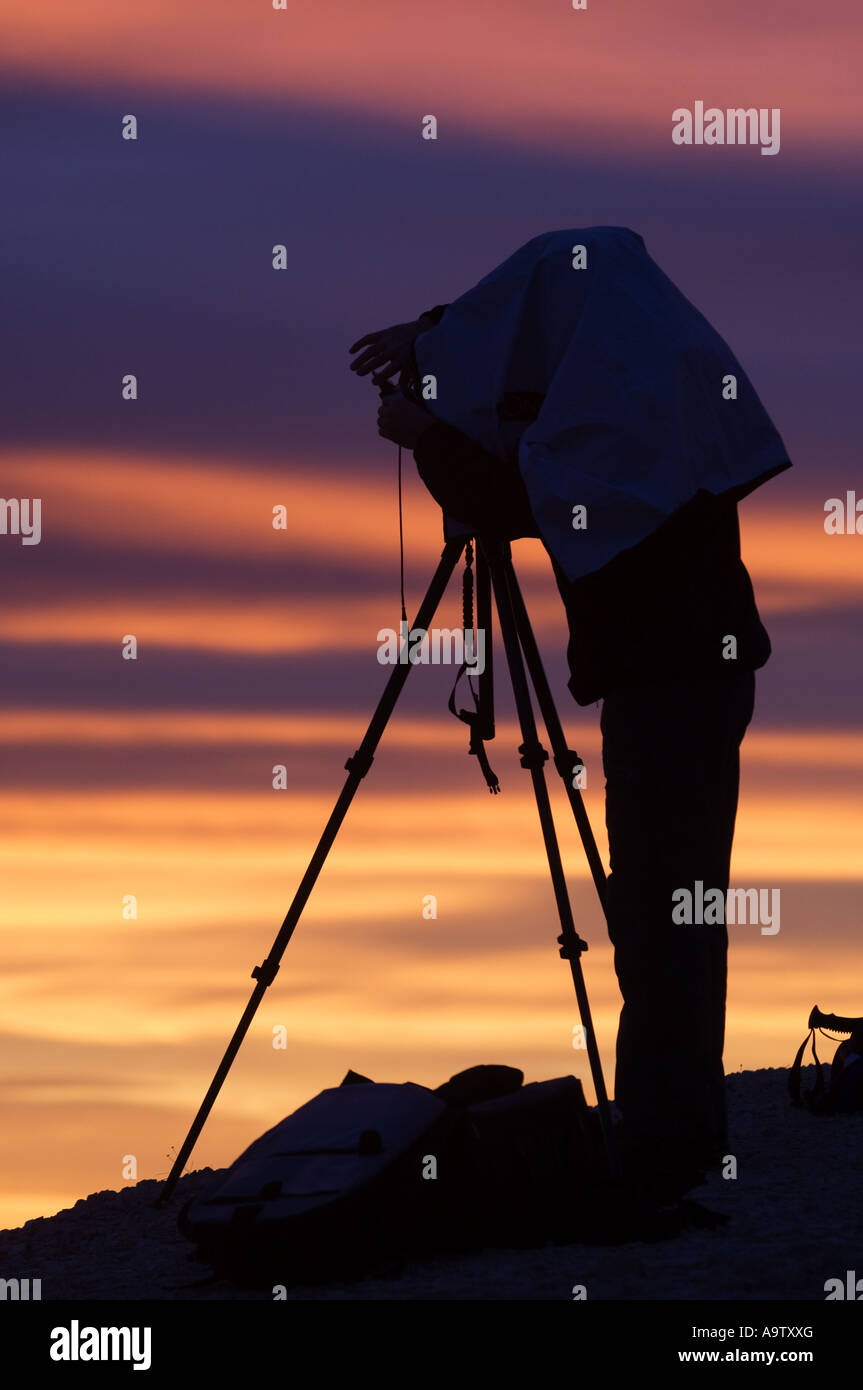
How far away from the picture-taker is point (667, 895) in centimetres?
724

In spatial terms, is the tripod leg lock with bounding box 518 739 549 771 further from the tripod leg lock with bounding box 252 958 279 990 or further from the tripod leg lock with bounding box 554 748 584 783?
the tripod leg lock with bounding box 252 958 279 990

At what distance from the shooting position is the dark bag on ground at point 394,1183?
6.28 metres

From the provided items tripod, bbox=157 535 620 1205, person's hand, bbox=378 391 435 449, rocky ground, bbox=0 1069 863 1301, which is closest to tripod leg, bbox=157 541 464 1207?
tripod, bbox=157 535 620 1205

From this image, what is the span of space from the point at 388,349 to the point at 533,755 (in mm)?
2042

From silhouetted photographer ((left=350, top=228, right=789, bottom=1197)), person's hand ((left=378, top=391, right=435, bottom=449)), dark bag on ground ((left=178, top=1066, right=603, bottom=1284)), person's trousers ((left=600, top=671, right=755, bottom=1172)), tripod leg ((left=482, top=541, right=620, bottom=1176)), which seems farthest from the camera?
person's hand ((left=378, top=391, right=435, bottom=449))

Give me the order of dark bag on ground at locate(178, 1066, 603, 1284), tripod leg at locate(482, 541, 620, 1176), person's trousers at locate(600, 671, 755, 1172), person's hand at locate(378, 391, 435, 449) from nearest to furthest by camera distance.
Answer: dark bag on ground at locate(178, 1066, 603, 1284), tripod leg at locate(482, 541, 620, 1176), person's trousers at locate(600, 671, 755, 1172), person's hand at locate(378, 391, 435, 449)

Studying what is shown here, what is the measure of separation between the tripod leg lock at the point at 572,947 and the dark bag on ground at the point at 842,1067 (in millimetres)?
2661

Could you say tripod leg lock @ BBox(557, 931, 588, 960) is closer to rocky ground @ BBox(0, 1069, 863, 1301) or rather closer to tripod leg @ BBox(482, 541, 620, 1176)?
tripod leg @ BBox(482, 541, 620, 1176)

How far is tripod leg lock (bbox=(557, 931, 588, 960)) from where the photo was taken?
7031 millimetres

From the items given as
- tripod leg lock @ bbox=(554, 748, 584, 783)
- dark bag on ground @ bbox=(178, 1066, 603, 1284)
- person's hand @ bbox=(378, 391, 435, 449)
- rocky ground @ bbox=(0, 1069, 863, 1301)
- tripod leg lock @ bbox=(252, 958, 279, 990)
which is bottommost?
rocky ground @ bbox=(0, 1069, 863, 1301)

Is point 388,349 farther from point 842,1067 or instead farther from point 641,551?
point 842,1067

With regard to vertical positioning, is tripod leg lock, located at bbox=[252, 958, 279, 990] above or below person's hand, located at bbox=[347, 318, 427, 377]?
below

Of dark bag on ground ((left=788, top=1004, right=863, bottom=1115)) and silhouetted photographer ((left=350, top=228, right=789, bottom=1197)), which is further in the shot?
dark bag on ground ((left=788, top=1004, right=863, bottom=1115))

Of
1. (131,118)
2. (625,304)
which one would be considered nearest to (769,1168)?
(625,304)
